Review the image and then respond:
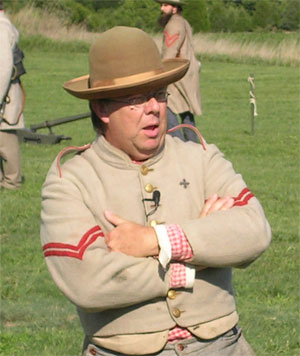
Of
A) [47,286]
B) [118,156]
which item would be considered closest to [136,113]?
[118,156]

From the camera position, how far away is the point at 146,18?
4309 centimetres

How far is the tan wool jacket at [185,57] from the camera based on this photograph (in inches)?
478

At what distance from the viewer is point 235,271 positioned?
24.6 feet

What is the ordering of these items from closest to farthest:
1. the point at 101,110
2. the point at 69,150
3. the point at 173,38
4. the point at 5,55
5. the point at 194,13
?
1. the point at 101,110
2. the point at 69,150
3. the point at 5,55
4. the point at 173,38
5. the point at 194,13

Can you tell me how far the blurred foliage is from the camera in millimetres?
42531

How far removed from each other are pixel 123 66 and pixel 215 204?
53 cm

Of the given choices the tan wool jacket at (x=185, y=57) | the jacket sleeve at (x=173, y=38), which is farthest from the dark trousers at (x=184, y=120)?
the jacket sleeve at (x=173, y=38)

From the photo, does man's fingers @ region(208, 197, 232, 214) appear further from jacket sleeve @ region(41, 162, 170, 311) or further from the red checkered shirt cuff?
jacket sleeve @ region(41, 162, 170, 311)

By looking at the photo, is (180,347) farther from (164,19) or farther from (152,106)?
(164,19)

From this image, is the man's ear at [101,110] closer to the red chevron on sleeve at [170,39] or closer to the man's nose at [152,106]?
the man's nose at [152,106]

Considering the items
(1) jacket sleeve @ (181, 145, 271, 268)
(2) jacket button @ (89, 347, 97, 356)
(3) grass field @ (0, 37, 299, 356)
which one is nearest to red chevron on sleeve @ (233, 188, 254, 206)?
(1) jacket sleeve @ (181, 145, 271, 268)

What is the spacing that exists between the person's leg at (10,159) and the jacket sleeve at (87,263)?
7.31m

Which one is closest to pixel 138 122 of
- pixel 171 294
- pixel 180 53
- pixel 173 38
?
pixel 171 294

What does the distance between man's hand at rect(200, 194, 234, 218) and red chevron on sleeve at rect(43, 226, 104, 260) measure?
1.13 ft
